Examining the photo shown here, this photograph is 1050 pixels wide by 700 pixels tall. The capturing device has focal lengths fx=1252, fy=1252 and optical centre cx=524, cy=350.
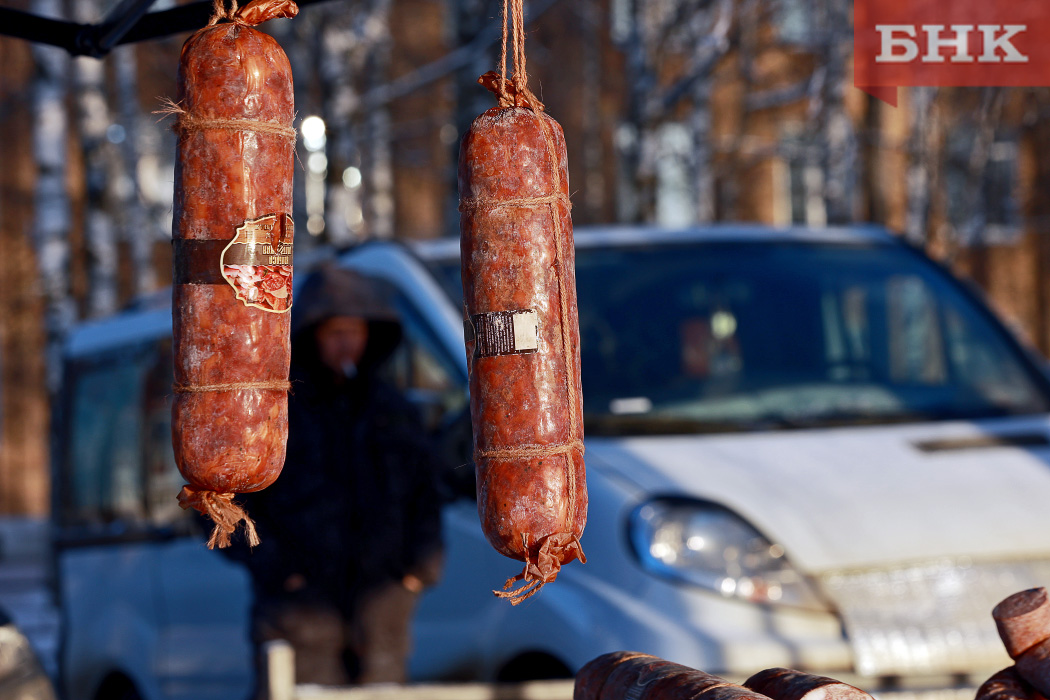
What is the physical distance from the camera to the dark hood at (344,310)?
434cm

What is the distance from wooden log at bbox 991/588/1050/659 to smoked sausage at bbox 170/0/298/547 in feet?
4.18

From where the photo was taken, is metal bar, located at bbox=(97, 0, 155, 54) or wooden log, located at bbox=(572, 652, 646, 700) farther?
metal bar, located at bbox=(97, 0, 155, 54)

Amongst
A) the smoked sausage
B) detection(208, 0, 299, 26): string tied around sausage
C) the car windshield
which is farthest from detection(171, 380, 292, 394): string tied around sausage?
the car windshield

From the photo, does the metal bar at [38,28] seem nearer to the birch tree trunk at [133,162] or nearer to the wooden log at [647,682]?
the wooden log at [647,682]

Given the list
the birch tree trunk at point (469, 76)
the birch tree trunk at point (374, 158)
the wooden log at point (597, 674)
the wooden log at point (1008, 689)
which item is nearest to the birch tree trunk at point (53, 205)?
the birch tree trunk at point (374, 158)

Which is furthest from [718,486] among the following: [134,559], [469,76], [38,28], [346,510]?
[469,76]

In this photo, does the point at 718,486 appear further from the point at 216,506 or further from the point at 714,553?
the point at 216,506

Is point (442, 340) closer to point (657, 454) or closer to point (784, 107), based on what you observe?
point (657, 454)

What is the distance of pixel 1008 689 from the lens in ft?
6.73

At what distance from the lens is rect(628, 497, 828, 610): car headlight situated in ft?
11.6

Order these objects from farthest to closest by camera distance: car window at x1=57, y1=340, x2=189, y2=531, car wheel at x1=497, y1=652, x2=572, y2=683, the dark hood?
car window at x1=57, y1=340, x2=189, y2=531, the dark hood, car wheel at x1=497, y1=652, x2=572, y2=683

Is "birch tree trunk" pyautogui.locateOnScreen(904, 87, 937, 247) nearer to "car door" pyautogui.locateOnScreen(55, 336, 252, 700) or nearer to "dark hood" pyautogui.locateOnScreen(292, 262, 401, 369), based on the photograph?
"car door" pyautogui.locateOnScreen(55, 336, 252, 700)

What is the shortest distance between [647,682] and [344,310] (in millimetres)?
2585

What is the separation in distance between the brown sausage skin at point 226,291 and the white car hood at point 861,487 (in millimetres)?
1763
